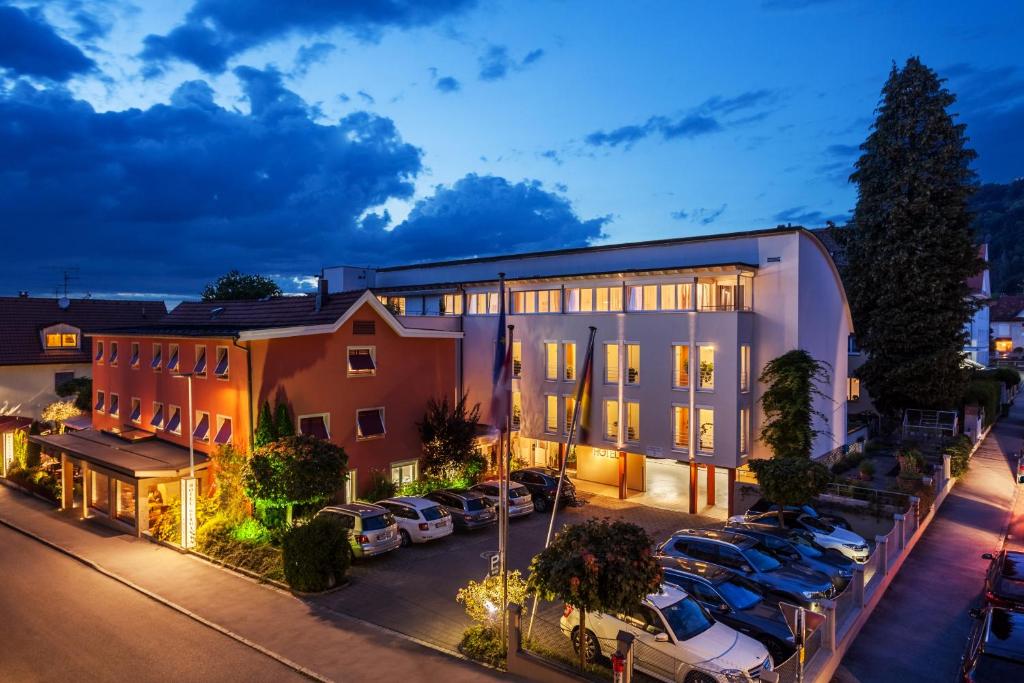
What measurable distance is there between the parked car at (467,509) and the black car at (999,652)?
17.0 m

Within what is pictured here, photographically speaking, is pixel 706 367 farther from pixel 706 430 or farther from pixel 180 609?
pixel 180 609

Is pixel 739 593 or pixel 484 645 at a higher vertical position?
pixel 739 593

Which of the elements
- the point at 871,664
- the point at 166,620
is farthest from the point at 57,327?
the point at 871,664

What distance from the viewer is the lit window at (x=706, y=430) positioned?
28359mm

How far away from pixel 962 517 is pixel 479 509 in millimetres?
21463

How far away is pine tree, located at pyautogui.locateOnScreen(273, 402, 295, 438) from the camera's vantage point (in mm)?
25500

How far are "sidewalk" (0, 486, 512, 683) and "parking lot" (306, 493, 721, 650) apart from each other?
681 millimetres

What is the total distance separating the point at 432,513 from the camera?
24125 mm

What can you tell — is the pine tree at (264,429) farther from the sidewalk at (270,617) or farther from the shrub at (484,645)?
the shrub at (484,645)

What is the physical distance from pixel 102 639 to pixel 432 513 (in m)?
11.2

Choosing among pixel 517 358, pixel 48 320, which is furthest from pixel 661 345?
pixel 48 320

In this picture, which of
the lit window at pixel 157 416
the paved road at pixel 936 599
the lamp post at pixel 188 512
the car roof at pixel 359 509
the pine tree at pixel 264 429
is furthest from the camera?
the lit window at pixel 157 416

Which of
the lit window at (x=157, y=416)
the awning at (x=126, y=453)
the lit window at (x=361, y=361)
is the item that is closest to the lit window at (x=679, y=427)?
the lit window at (x=361, y=361)

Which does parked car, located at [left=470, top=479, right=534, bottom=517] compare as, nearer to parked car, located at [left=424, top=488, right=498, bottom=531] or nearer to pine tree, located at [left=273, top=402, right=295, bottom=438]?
parked car, located at [left=424, top=488, right=498, bottom=531]
